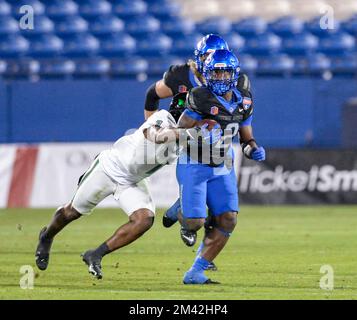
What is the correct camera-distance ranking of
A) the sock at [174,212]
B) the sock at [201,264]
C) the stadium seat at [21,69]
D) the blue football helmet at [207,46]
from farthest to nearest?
the stadium seat at [21,69] → the sock at [174,212] → the blue football helmet at [207,46] → the sock at [201,264]

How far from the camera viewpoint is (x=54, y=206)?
2038 cm

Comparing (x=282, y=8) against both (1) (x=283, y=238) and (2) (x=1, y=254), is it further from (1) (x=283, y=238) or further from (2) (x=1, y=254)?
(2) (x=1, y=254)

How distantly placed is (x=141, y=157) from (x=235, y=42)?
14809 mm

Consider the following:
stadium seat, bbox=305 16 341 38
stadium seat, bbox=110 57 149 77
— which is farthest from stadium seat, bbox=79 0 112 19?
stadium seat, bbox=305 16 341 38

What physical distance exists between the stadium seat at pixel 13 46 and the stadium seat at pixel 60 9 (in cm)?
116

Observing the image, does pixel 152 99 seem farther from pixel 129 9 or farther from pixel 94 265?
pixel 129 9

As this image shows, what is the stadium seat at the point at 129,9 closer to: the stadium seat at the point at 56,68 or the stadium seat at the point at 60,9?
the stadium seat at the point at 60,9

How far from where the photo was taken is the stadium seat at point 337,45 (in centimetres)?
2409

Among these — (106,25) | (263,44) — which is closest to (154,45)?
(106,25)

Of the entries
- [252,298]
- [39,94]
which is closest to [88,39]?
[39,94]

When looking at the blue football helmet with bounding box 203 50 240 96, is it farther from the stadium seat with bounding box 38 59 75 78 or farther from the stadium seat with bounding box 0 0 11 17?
the stadium seat with bounding box 0 0 11 17

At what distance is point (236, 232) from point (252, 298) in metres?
7.65

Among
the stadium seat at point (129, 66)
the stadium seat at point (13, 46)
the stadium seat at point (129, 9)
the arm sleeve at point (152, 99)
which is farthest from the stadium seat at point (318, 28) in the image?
the arm sleeve at point (152, 99)

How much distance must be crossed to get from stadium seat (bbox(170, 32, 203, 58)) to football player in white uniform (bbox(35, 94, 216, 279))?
13555 millimetres
